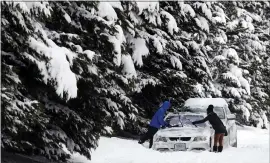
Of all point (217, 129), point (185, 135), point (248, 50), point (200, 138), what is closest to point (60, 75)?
point (185, 135)

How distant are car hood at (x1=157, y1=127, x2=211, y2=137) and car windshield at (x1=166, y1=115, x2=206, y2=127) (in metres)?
0.50

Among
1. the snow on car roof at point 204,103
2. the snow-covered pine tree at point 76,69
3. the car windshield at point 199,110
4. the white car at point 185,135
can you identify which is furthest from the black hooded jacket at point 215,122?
the snow on car roof at point 204,103

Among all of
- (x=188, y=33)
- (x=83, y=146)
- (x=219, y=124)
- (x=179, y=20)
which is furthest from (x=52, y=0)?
(x=188, y=33)

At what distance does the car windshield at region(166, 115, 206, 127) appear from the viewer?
48.7 feet

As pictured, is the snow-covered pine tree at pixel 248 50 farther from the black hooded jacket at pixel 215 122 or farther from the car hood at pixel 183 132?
the car hood at pixel 183 132

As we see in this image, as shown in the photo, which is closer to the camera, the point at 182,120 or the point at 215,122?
the point at 215,122

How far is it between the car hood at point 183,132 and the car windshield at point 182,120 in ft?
1.65

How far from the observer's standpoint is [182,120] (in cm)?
1517

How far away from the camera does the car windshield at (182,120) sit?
14.8 metres

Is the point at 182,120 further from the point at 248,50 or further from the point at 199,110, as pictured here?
the point at 248,50

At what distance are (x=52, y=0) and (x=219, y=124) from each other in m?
7.17

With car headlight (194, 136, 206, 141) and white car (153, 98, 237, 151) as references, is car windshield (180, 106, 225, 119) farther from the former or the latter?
car headlight (194, 136, 206, 141)

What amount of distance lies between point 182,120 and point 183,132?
1.37 meters

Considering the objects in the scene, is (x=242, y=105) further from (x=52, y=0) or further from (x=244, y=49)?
(x=52, y=0)
